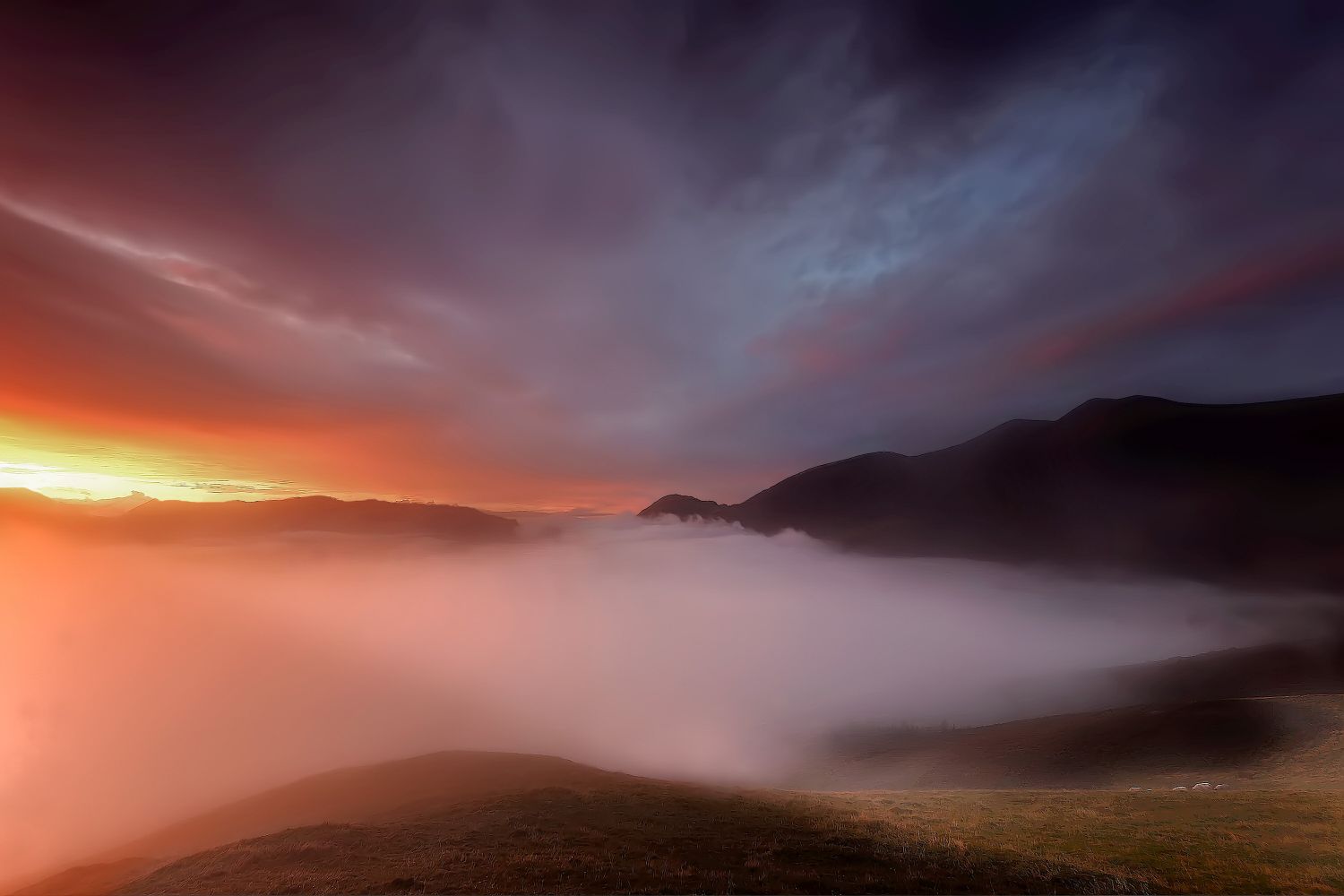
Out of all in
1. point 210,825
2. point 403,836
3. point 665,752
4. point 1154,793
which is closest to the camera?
point 403,836

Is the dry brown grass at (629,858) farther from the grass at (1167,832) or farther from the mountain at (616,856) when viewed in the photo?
the grass at (1167,832)

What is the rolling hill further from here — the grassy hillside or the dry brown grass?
the grassy hillside

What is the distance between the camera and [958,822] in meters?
38.8

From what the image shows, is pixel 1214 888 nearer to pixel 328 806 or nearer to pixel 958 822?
pixel 958 822

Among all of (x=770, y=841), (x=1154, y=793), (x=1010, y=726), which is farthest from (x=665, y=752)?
(x=770, y=841)

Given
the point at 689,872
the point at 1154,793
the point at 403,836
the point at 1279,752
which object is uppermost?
the point at 689,872

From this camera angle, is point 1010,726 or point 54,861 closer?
point 1010,726

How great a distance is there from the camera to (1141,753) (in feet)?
298

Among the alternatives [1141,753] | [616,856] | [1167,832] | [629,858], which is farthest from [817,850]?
[1141,753]

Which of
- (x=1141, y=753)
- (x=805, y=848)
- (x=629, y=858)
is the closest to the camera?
(x=629, y=858)

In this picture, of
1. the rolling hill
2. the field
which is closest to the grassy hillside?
the field

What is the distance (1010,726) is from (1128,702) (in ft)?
242

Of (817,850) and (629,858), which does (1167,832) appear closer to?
(817,850)

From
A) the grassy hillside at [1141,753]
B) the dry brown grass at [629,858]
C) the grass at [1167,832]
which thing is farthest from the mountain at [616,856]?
the grassy hillside at [1141,753]
